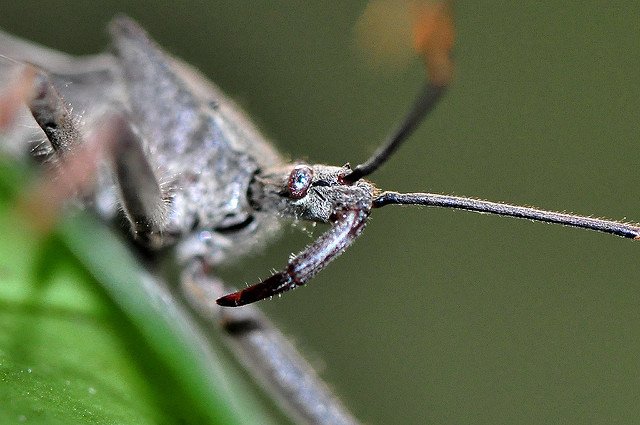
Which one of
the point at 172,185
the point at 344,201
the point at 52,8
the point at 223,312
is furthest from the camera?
the point at 52,8

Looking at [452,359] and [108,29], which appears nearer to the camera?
[108,29]

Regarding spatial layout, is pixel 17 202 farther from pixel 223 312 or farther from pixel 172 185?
pixel 223 312

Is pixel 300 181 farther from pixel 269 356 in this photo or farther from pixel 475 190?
pixel 475 190

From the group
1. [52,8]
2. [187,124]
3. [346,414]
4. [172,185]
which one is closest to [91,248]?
[172,185]

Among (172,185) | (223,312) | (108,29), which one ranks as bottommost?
(223,312)

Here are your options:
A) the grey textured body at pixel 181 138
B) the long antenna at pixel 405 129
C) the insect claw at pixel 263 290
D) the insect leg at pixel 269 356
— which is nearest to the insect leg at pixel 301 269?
the insect claw at pixel 263 290

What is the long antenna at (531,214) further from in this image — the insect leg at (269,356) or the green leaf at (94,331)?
the insect leg at (269,356)
